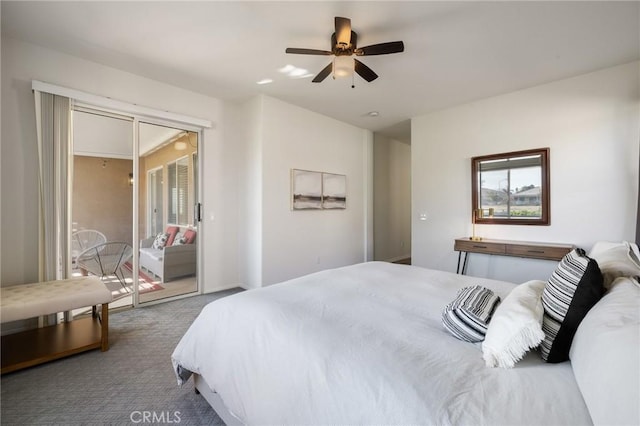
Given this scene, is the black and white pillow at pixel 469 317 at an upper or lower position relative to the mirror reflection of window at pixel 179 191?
lower

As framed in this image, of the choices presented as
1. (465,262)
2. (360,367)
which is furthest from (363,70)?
(465,262)

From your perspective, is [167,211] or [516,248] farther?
[167,211]

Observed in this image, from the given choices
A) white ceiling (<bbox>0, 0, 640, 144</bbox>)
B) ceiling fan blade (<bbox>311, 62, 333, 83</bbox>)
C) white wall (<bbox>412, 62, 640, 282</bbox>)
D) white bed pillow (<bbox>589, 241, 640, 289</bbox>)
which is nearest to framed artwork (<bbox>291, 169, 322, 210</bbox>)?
white ceiling (<bbox>0, 0, 640, 144</bbox>)

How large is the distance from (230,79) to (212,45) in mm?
706

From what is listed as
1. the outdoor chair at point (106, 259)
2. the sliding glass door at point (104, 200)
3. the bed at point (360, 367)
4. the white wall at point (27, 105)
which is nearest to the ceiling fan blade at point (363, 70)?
the bed at point (360, 367)

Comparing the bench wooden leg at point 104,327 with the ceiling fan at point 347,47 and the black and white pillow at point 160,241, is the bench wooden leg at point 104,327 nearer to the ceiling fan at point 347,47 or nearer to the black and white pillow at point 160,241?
the black and white pillow at point 160,241

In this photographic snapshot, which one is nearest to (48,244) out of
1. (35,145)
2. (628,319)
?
(35,145)

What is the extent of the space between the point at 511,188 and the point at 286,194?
10.2 feet

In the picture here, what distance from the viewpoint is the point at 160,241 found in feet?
11.9

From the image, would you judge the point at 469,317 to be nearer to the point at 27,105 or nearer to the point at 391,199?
the point at 27,105

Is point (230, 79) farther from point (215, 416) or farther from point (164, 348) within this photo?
point (215, 416)

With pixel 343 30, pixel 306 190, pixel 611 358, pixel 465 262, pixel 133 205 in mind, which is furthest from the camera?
pixel 306 190

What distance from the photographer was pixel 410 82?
3.36m

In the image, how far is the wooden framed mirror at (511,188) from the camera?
11.3 ft
